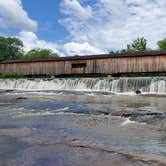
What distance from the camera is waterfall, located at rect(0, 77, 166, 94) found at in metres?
28.0

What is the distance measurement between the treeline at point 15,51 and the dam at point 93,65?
3875 centimetres

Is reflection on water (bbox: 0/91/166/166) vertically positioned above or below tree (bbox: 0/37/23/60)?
below

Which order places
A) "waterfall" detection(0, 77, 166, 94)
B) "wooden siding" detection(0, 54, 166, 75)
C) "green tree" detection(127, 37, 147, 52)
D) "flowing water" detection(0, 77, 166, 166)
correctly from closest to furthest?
"flowing water" detection(0, 77, 166, 166)
"waterfall" detection(0, 77, 166, 94)
"wooden siding" detection(0, 54, 166, 75)
"green tree" detection(127, 37, 147, 52)

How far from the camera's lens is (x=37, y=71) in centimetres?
4472

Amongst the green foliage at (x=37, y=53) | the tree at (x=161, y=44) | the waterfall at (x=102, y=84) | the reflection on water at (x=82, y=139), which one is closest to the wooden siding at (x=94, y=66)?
the waterfall at (x=102, y=84)

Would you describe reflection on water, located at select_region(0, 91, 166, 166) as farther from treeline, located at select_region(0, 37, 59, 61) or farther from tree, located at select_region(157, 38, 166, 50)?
treeline, located at select_region(0, 37, 59, 61)

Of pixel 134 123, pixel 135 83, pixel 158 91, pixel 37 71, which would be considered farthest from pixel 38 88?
pixel 134 123

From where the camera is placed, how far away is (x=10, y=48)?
89312 millimetres

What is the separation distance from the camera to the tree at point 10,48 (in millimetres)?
86331

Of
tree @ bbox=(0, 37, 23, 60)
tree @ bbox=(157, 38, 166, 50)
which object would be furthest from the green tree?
tree @ bbox=(0, 37, 23, 60)

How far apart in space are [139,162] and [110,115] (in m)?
6.69

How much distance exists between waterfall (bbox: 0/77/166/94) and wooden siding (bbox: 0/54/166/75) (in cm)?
597

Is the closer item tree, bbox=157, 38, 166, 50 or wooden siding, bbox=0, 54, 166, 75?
wooden siding, bbox=0, 54, 166, 75

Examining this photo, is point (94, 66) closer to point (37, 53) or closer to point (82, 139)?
point (82, 139)
